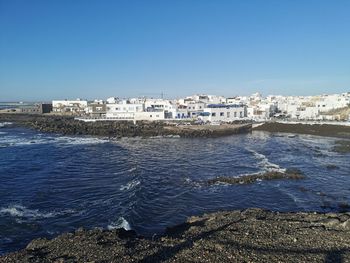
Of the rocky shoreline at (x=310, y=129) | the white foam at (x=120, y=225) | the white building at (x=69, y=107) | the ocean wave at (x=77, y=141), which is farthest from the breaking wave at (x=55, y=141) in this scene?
the white building at (x=69, y=107)

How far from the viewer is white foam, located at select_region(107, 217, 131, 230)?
51.5ft

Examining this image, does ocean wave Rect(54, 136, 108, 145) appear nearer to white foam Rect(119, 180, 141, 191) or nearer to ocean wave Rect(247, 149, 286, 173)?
ocean wave Rect(247, 149, 286, 173)

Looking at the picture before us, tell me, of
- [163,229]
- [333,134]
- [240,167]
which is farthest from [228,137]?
[163,229]

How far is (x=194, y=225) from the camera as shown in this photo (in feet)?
48.2

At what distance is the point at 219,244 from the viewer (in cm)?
1123

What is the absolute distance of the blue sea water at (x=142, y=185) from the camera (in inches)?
669

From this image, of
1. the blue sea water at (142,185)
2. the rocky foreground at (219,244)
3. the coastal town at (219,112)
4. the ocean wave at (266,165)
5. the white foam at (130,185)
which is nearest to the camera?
the rocky foreground at (219,244)

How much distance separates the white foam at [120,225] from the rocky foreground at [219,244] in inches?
62.3

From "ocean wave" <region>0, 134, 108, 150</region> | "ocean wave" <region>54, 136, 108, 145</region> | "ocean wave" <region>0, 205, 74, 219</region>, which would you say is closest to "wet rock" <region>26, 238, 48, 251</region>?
"ocean wave" <region>0, 205, 74, 219</region>

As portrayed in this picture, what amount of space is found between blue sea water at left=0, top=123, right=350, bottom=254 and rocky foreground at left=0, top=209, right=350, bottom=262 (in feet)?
8.58

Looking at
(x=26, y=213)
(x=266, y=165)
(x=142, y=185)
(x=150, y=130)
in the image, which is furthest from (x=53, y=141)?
(x=26, y=213)

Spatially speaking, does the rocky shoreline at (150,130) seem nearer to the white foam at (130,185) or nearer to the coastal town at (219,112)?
the coastal town at (219,112)

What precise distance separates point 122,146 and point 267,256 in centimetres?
3364

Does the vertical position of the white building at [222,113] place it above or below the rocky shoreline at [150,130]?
above
